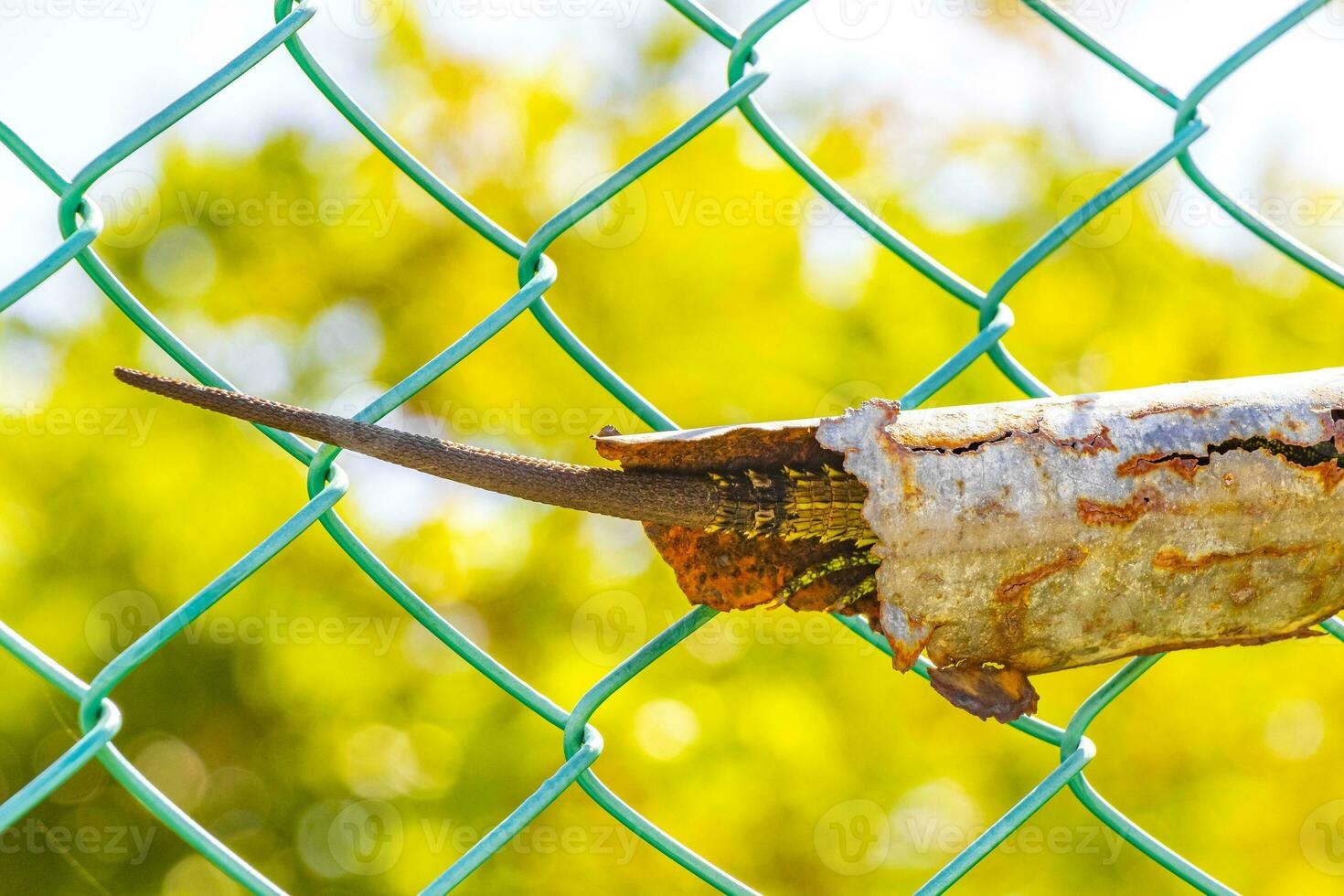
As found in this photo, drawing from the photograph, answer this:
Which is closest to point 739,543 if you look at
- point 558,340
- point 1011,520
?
point 1011,520

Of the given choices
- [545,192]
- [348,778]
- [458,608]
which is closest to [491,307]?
[545,192]

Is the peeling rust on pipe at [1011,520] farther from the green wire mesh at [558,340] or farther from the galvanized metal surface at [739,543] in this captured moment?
the green wire mesh at [558,340]

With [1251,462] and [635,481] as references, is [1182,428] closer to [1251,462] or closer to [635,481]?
[1251,462]

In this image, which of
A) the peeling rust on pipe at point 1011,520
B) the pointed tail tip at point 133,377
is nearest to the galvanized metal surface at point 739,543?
the peeling rust on pipe at point 1011,520

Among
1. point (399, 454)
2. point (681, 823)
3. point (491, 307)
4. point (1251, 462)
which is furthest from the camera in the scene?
point (491, 307)

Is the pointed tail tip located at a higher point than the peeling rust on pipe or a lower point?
lower

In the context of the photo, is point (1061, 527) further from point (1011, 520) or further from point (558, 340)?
point (558, 340)

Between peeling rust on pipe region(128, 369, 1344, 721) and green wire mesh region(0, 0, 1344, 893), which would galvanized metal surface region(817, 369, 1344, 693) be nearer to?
peeling rust on pipe region(128, 369, 1344, 721)

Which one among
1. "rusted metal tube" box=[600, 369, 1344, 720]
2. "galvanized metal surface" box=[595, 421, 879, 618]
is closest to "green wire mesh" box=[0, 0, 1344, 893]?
"galvanized metal surface" box=[595, 421, 879, 618]
